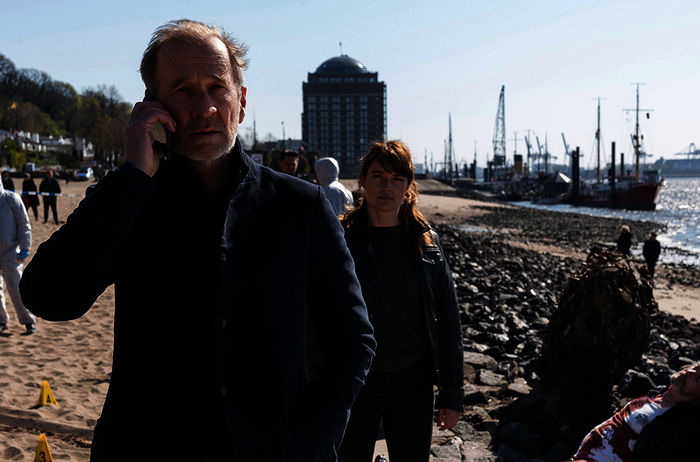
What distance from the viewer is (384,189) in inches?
124

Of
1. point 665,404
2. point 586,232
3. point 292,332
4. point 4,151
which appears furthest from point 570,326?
point 4,151

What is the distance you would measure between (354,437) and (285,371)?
4.79ft

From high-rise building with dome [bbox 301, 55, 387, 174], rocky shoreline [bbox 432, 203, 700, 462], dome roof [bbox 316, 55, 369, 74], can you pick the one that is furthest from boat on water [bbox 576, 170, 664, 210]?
dome roof [bbox 316, 55, 369, 74]

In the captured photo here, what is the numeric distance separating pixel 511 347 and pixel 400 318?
5.49 metres

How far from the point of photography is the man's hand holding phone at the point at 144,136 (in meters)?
1.57

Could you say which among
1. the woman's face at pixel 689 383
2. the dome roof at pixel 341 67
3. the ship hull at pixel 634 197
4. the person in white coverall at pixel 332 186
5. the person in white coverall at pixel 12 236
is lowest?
the ship hull at pixel 634 197

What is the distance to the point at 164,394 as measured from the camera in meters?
1.55

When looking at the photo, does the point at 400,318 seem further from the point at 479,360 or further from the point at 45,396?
the point at 479,360

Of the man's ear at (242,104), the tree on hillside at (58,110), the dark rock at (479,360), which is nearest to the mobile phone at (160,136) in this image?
the man's ear at (242,104)

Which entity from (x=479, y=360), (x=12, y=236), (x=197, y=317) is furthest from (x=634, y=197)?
(x=197, y=317)

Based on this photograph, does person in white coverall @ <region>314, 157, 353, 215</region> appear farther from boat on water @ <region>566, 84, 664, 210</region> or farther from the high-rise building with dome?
the high-rise building with dome

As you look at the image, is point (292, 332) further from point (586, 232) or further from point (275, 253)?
point (586, 232)

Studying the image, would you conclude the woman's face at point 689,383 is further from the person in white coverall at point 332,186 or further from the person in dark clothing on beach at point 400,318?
the person in white coverall at point 332,186

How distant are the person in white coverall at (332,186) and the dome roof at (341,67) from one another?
14196cm
